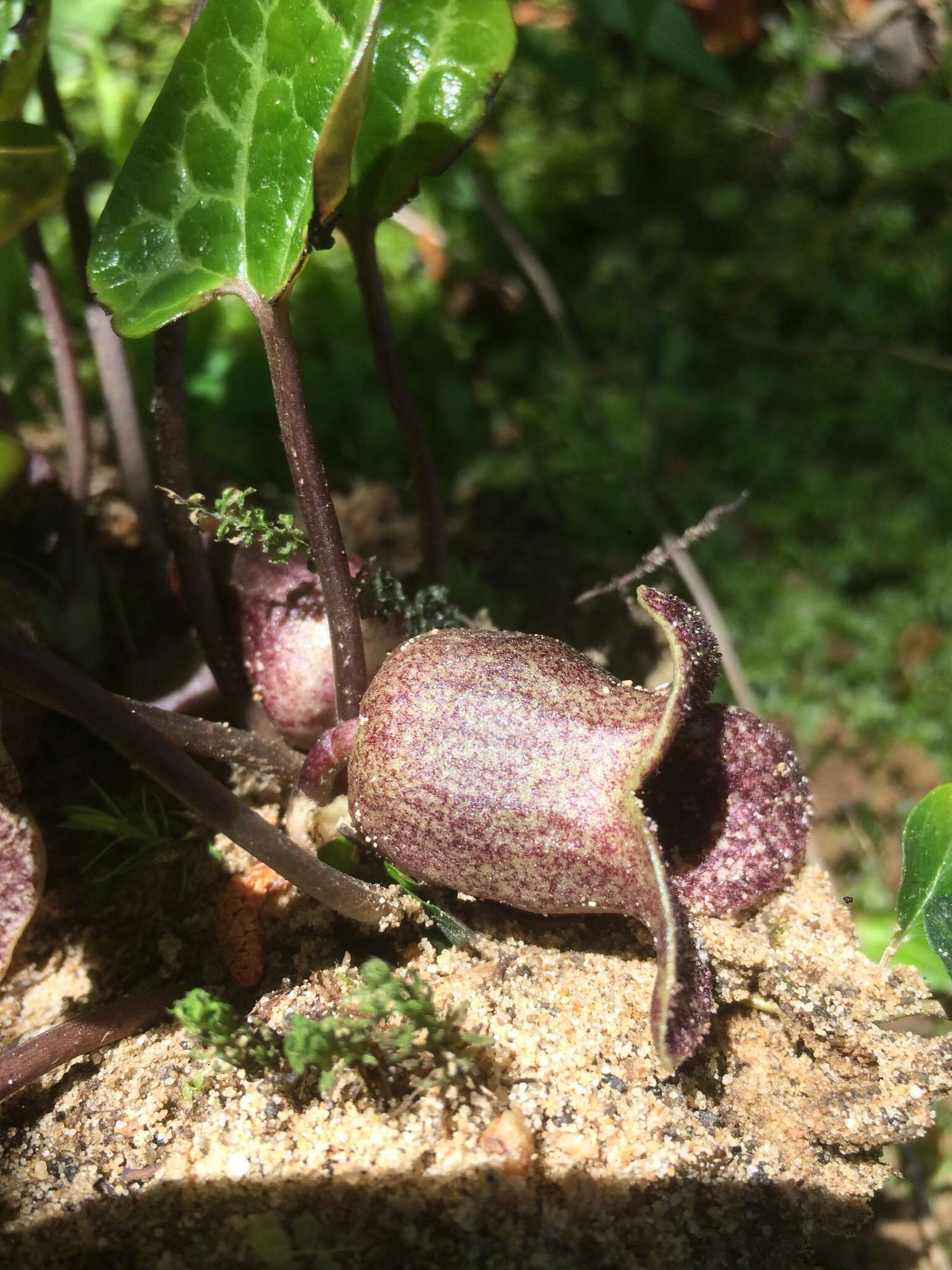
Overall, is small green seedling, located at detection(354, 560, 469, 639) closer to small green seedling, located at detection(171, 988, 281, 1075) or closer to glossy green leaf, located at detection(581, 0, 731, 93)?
Result: small green seedling, located at detection(171, 988, 281, 1075)

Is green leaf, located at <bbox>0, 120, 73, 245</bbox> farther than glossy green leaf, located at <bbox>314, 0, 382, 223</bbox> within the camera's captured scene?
Yes

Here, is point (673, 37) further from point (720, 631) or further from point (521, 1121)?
point (521, 1121)

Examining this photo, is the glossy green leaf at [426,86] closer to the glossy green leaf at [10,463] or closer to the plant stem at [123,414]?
the plant stem at [123,414]

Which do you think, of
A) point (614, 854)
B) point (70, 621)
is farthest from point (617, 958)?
point (70, 621)

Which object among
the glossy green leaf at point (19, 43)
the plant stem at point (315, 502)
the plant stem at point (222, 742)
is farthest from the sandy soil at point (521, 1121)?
the glossy green leaf at point (19, 43)

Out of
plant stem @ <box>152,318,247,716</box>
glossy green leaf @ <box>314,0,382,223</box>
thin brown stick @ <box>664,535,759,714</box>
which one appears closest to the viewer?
glossy green leaf @ <box>314,0,382,223</box>

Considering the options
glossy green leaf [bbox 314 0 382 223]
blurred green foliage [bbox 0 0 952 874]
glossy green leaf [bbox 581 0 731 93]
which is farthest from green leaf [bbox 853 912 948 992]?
glossy green leaf [bbox 581 0 731 93]

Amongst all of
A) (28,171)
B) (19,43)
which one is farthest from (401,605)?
(19,43)

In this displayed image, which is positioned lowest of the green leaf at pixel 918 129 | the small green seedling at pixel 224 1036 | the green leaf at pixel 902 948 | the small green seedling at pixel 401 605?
the green leaf at pixel 902 948
